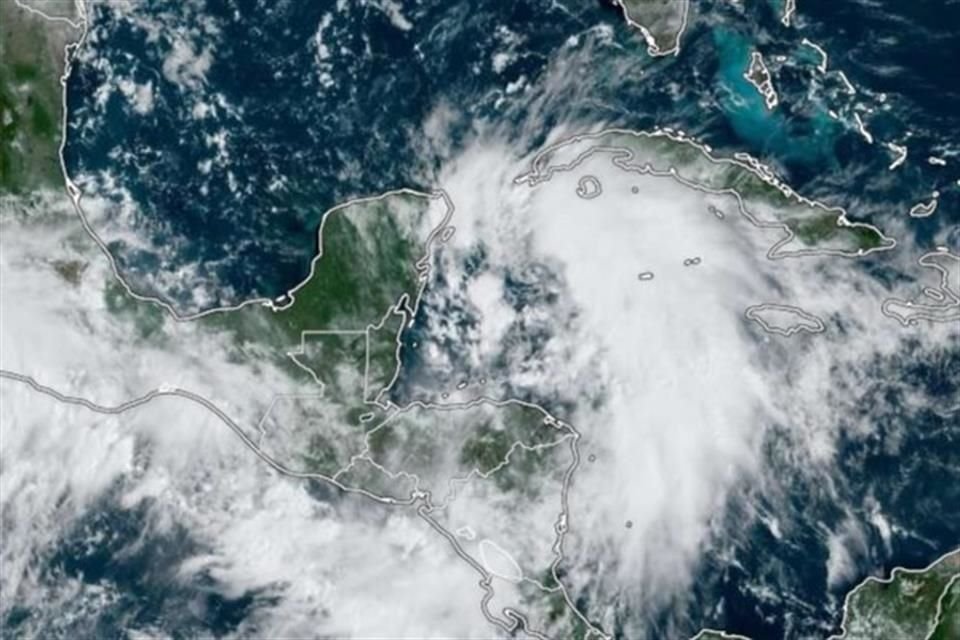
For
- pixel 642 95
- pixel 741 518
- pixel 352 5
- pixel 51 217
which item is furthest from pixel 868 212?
pixel 51 217

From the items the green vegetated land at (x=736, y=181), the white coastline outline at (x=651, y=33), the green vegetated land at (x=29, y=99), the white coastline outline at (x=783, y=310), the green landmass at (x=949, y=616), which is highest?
the green vegetated land at (x=29, y=99)

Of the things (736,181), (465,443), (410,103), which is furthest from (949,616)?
(410,103)

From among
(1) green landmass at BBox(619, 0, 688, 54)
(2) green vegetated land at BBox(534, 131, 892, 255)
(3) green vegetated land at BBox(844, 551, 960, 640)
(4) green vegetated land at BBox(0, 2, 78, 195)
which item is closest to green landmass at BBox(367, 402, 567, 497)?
(2) green vegetated land at BBox(534, 131, 892, 255)

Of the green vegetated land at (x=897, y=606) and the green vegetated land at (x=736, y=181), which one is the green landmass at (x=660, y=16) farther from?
the green vegetated land at (x=897, y=606)

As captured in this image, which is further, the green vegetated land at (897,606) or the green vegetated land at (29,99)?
the green vegetated land at (29,99)

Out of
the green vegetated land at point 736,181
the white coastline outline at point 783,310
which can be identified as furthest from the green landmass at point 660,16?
the white coastline outline at point 783,310

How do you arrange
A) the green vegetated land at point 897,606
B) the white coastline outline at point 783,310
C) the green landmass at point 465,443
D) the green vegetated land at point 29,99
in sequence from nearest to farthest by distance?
the white coastline outline at point 783,310 < the green vegetated land at point 897,606 < the green landmass at point 465,443 < the green vegetated land at point 29,99

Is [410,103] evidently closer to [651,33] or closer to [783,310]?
[651,33]
